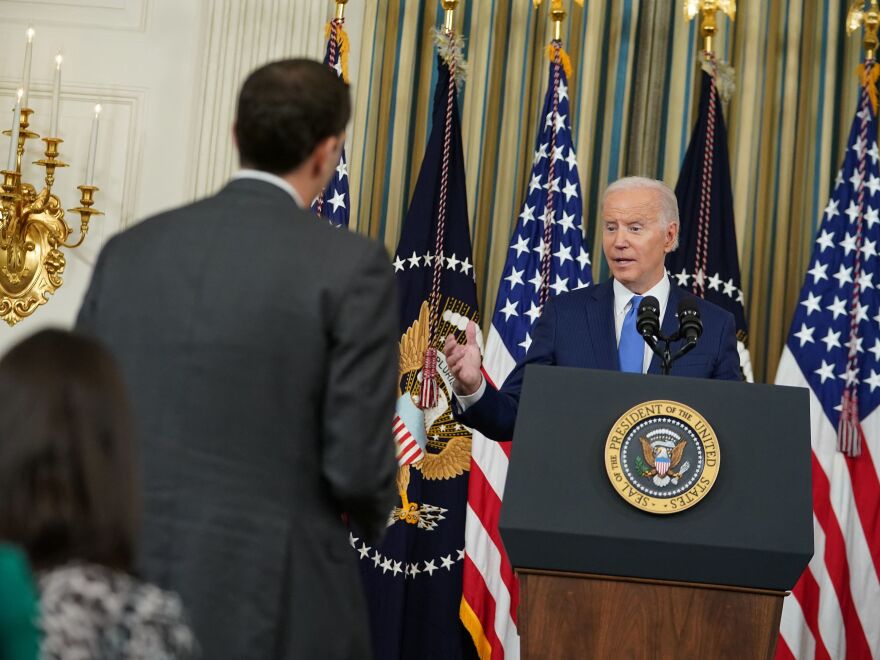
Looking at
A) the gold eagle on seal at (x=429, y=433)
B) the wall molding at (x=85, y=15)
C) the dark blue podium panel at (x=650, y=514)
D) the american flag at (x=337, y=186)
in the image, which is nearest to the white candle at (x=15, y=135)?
the wall molding at (x=85, y=15)

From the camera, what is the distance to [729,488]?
3180 millimetres

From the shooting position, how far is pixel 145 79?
256 inches

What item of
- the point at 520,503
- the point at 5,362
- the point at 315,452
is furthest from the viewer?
the point at 520,503

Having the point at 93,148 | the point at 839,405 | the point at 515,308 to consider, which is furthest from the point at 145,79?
the point at 839,405

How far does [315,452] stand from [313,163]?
54cm

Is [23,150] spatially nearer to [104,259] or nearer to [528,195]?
[528,195]

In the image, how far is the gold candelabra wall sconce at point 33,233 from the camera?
6074 mm

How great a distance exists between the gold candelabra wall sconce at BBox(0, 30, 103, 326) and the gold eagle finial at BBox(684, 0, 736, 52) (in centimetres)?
284

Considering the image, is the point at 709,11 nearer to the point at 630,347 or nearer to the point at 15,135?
the point at 630,347

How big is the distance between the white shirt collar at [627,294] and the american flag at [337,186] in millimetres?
1908

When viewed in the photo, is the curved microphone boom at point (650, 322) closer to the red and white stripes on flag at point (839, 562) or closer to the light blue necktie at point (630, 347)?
the light blue necktie at point (630, 347)

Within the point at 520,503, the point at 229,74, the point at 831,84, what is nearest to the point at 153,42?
the point at 229,74

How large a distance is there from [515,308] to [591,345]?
177 centimetres

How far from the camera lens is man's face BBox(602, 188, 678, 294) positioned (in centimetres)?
434
